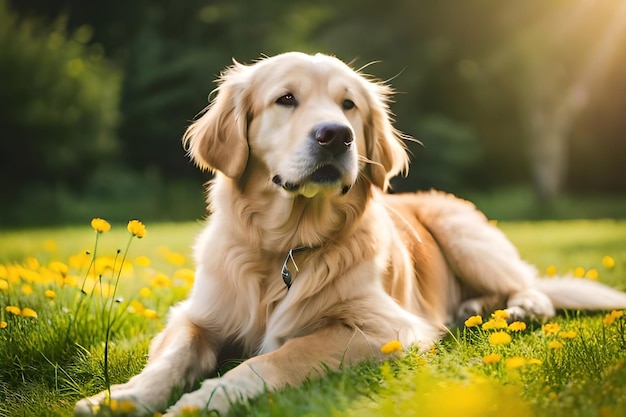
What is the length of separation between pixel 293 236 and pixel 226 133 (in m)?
0.55

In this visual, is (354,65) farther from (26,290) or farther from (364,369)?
(364,369)

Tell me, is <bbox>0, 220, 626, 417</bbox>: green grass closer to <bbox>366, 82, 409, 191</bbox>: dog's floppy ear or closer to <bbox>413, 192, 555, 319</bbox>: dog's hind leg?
<bbox>413, 192, 555, 319</bbox>: dog's hind leg

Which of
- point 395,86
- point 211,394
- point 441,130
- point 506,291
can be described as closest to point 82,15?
point 395,86

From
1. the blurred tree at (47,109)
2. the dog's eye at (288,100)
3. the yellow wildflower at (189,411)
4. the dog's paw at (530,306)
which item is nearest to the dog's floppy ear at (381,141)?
the dog's eye at (288,100)

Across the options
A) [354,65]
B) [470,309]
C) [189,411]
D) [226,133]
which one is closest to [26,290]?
[226,133]

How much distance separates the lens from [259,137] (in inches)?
119

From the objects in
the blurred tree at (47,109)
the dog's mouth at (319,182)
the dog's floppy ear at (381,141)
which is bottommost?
the blurred tree at (47,109)

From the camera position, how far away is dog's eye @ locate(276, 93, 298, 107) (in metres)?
2.97

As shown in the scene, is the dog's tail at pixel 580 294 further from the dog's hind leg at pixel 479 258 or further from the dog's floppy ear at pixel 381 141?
the dog's floppy ear at pixel 381 141

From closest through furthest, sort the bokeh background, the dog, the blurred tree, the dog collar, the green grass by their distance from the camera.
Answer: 1. the green grass
2. the dog
3. the dog collar
4. the blurred tree
5. the bokeh background

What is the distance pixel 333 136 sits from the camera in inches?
107

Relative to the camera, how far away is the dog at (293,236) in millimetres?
2701

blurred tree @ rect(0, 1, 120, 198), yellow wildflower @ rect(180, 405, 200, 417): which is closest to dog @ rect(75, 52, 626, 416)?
yellow wildflower @ rect(180, 405, 200, 417)

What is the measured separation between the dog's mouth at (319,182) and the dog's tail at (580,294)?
5.55 feet
